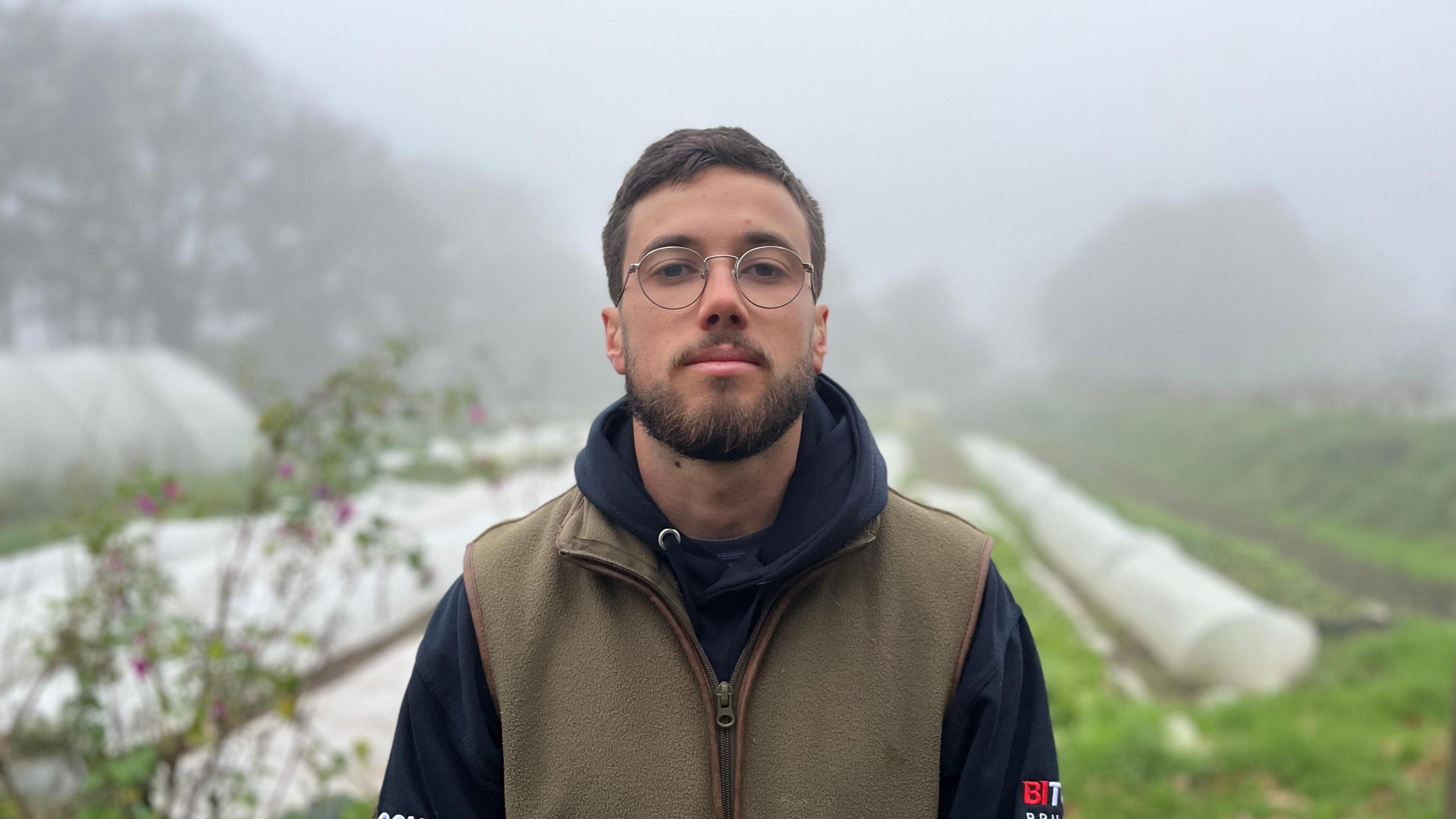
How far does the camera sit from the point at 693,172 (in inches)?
54.9

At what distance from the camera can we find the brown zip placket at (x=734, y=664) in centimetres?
127

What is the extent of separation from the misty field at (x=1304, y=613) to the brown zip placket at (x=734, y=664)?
3.59 m

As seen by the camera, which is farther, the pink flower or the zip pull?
the pink flower

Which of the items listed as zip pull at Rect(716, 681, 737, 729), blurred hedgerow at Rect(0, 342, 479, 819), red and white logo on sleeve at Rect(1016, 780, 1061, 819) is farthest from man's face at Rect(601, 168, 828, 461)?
blurred hedgerow at Rect(0, 342, 479, 819)

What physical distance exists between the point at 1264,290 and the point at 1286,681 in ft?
150

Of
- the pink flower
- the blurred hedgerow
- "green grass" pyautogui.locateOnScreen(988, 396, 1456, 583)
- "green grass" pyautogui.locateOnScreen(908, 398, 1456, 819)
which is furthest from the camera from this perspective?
"green grass" pyautogui.locateOnScreen(988, 396, 1456, 583)

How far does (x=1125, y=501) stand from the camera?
1616 centimetres

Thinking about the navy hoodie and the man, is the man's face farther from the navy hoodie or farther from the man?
the navy hoodie

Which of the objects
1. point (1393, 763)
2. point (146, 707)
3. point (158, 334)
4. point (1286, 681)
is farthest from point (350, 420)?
point (158, 334)

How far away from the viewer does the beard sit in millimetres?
1322

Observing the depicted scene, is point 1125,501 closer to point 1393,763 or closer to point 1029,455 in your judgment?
point 1029,455

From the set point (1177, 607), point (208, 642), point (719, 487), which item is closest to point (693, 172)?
point (719, 487)

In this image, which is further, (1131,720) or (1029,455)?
(1029,455)

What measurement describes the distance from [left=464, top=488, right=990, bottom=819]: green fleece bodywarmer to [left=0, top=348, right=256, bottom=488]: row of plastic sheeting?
26.6ft
